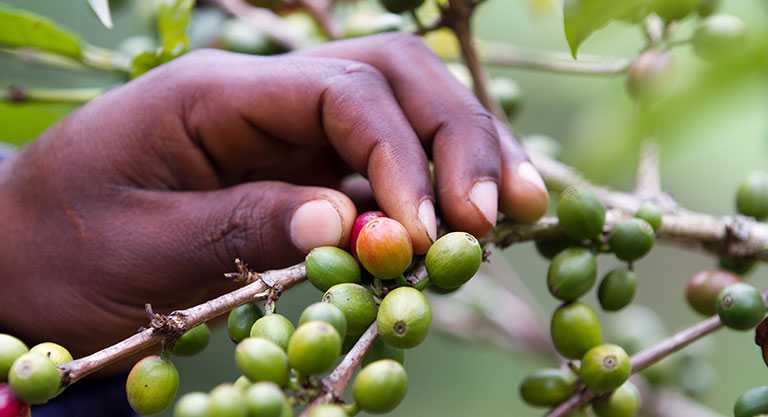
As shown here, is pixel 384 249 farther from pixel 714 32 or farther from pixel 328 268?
pixel 714 32

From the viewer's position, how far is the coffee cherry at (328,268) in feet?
3.40

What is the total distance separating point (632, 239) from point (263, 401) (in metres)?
0.65

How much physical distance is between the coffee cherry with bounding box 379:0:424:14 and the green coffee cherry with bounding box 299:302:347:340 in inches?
28.3

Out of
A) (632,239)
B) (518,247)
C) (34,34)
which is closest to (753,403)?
(632,239)

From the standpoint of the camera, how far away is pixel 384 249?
103 cm

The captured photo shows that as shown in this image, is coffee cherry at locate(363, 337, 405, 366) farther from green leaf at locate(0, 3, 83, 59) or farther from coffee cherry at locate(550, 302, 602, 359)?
green leaf at locate(0, 3, 83, 59)

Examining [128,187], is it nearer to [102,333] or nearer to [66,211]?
[66,211]

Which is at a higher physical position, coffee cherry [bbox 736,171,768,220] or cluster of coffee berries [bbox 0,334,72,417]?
cluster of coffee berries [bbox 0,334,72,417]

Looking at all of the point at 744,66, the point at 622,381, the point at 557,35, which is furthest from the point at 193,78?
the point at 557,35

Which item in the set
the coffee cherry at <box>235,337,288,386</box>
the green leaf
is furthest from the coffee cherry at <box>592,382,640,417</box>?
the green leaf

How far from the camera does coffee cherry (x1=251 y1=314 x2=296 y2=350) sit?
0.93 metres

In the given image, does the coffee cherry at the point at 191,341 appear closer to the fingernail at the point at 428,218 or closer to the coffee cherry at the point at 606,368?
the fingernail at the point at 428,218

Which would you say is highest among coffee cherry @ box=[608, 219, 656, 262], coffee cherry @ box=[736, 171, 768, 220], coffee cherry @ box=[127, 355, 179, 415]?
coffee cherry @ box=[127, 355, 179, 415]

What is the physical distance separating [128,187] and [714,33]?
3.44 ft
